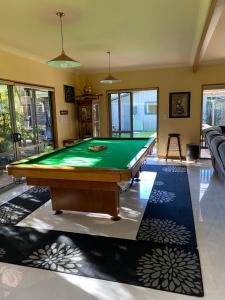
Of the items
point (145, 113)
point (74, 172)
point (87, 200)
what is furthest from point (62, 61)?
point (145, 113)

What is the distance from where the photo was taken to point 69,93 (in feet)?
21.8

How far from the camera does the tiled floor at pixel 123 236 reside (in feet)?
6.17

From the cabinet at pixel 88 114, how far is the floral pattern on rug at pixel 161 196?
331cm

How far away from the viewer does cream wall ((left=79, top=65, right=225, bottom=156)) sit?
6281mm

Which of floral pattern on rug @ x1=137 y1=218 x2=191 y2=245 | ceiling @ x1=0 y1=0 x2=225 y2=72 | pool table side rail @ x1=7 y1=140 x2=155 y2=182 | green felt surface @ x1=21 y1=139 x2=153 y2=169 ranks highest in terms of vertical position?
ceiling @ x1=0 y1=0 x2=225 y2=72

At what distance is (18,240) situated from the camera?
→ 2.70 metres

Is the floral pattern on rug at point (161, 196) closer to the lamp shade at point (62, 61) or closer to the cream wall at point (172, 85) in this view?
the lamp shade at point (62, 61)

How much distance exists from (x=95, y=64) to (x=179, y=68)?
2294mm

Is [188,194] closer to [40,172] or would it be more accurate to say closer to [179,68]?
[40,172]

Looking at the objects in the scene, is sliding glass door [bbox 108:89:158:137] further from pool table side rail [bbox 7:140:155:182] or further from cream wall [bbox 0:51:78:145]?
pool table side rail [bbox 7:140:155:182]

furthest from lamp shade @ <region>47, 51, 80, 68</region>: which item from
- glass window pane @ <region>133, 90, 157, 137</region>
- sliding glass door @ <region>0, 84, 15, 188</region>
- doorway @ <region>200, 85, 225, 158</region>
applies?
doorway @ <region>200, 85, 225, 158</region>

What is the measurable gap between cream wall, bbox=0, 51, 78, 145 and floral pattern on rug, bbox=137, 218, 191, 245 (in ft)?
11.9

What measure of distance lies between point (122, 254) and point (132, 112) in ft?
17.6

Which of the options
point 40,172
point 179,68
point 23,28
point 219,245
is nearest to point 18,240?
point 40,172
